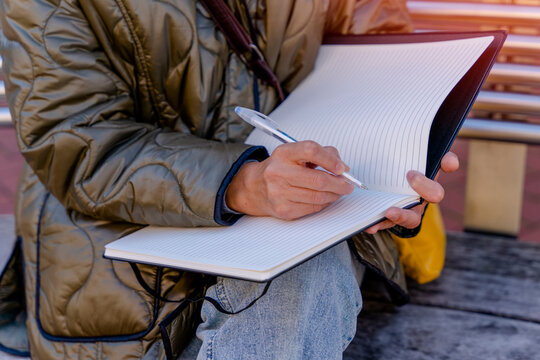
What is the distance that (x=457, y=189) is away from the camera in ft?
9.59

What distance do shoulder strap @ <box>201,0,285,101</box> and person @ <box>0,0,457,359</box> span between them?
17mm

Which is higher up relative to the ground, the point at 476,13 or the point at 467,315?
the point at 476,13

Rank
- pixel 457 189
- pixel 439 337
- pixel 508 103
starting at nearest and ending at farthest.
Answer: pixel 439 337, pixel 508 103, pixel 457 189

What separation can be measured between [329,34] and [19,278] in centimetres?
86

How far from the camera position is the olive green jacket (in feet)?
3.42

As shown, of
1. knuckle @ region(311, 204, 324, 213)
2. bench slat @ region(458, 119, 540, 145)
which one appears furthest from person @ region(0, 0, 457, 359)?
bench slat @ region(458, 119, 540, 145)

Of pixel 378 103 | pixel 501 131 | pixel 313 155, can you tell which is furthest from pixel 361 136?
pixel 501 131

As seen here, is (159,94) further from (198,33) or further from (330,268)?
(330,268)

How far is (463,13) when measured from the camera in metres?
1.59

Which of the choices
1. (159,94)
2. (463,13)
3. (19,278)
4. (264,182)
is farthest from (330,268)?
(463,13)

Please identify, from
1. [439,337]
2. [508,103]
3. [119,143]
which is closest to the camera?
[119,143]

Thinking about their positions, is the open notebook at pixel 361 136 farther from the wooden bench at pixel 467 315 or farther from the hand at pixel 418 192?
the wooden bench at pixel 467 315

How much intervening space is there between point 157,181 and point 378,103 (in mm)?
401

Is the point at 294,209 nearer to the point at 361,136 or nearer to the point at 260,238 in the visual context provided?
the point at 260,238
